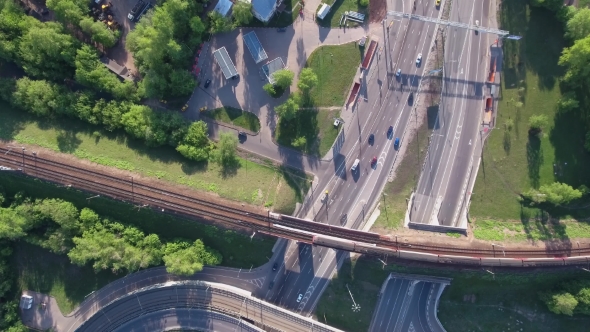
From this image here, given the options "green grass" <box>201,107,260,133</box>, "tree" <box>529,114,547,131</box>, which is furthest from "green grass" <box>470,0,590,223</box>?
"green grass" <box>201,107,260,133</box>

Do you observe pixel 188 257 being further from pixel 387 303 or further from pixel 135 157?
pixel 387 303

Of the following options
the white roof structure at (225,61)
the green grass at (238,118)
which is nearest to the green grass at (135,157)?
the green grass at (238,118)

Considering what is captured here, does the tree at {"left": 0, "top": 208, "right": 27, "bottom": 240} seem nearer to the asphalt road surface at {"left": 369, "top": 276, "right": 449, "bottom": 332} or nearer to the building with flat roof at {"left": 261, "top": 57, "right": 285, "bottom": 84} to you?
the building with flat roof at {"left": 261, "top": 57, "right": 285, "bottom": 84}

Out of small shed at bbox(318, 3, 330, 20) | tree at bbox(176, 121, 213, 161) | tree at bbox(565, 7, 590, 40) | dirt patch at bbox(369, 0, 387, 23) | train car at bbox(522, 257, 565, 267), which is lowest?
tree at bbox(176, 121, 213, 161)

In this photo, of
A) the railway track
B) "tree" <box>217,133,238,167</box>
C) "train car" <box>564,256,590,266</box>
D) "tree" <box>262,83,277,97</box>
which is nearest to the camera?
"train car" <box>564,256,590,266</box>

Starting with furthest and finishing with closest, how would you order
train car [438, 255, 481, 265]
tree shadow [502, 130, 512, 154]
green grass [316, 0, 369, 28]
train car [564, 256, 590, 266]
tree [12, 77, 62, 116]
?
green grass [316, 0, 369, 28], tree shadow [502, 130, 512, 154], tree [12, 77, 62, 116], train car [564, 256, 590, 266], train car [438, 255, 481, 265]

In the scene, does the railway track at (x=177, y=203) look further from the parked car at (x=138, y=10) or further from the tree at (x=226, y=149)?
the parked car at (x=138, y=10)
